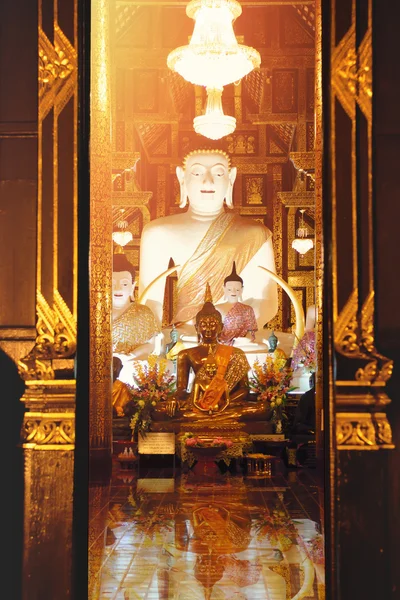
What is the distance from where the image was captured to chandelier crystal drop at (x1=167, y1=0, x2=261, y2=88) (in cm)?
925

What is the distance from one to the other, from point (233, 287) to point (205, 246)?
103 cm

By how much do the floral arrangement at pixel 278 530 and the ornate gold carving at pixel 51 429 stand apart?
2127 mm

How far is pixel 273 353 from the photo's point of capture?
12727 mm

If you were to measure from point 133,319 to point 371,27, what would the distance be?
369 inches

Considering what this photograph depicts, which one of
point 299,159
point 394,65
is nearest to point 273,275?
point 299,159

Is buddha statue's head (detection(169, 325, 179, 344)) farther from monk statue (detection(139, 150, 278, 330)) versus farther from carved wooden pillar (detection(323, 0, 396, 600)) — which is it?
carved wooden pillar (detection(323, 0, 396, 600))

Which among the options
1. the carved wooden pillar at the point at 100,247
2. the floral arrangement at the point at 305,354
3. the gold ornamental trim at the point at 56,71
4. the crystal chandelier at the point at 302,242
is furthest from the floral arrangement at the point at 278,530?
the crystal chandelier at the point at 302,242

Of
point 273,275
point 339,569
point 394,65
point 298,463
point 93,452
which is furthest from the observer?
Answer: point 273,275

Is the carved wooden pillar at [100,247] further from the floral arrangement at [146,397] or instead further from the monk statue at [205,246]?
the monk statue at [205,246]

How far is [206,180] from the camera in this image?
14031mm

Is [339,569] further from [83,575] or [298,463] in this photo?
[298,463]

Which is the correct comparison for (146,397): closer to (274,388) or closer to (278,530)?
(274,388)

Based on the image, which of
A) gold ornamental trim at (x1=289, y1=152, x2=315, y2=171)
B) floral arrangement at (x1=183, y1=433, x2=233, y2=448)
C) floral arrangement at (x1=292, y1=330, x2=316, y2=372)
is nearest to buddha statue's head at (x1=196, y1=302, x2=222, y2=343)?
floral arrangement at (x1=183, y1=433, x2=233, y2=448)

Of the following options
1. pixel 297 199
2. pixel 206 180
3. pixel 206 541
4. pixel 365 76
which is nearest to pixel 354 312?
pixel 365 76
